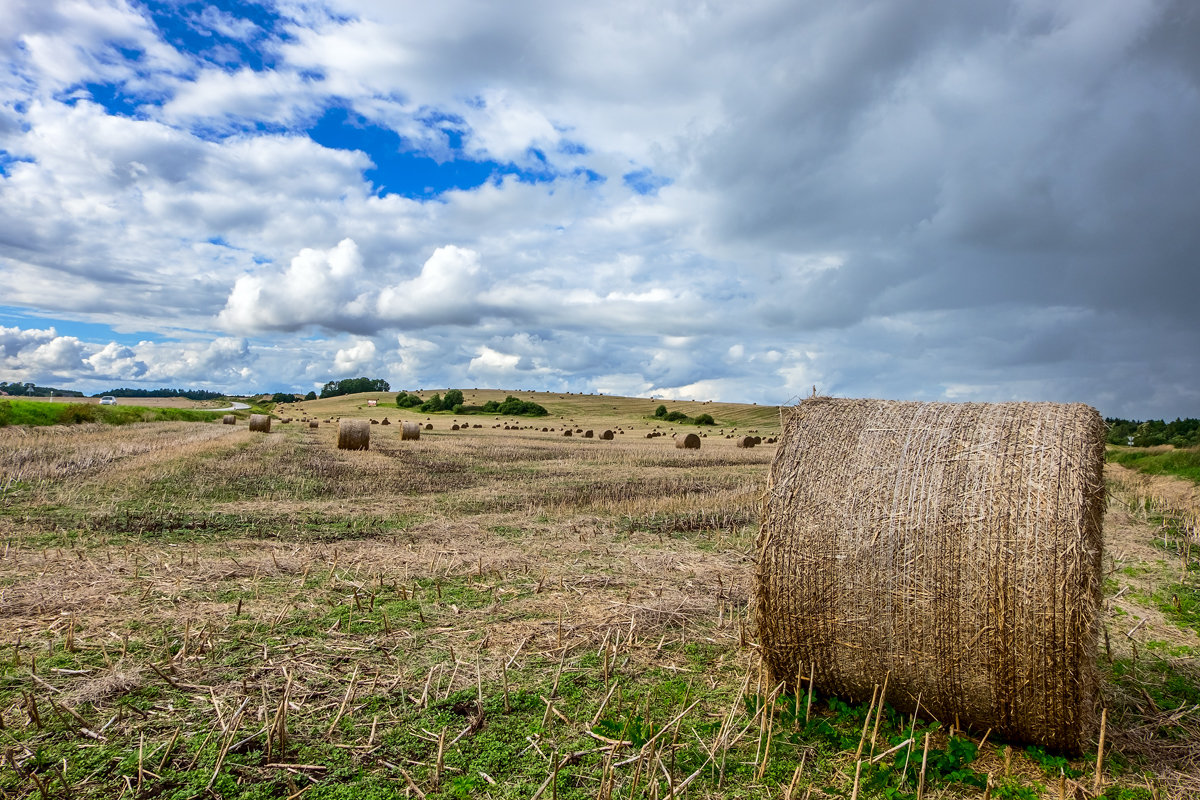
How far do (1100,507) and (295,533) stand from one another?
34.8 feet

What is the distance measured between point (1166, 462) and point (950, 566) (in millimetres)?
26101

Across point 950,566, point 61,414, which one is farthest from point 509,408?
point 950,566

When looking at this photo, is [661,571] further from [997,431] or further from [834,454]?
[997,431]

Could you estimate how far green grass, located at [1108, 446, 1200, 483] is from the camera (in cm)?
2156

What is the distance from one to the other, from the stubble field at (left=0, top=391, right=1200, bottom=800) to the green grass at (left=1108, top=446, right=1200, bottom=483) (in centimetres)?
1281

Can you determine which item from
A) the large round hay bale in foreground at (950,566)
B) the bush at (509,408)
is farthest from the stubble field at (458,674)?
the bush at (509,408)

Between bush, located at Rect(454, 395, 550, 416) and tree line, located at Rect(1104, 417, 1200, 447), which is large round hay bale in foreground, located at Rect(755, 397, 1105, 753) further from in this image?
bush, located at Rect(454, 395, 550, 416)

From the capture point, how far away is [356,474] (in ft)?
61.2

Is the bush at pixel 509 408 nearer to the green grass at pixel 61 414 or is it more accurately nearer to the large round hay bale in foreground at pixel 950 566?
the green grass at pixel 61 414

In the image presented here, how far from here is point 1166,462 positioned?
24125mm

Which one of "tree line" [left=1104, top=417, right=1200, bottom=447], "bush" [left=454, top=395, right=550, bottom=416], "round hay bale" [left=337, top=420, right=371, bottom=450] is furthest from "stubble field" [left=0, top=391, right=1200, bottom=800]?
"bush" [left=454, top=395, right=550, bottom=416]

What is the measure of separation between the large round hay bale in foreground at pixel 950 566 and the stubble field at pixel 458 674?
0.38m

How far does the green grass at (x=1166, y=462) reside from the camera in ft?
70.7

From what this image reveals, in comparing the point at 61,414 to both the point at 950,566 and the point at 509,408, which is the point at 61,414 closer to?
the point at 950,566
